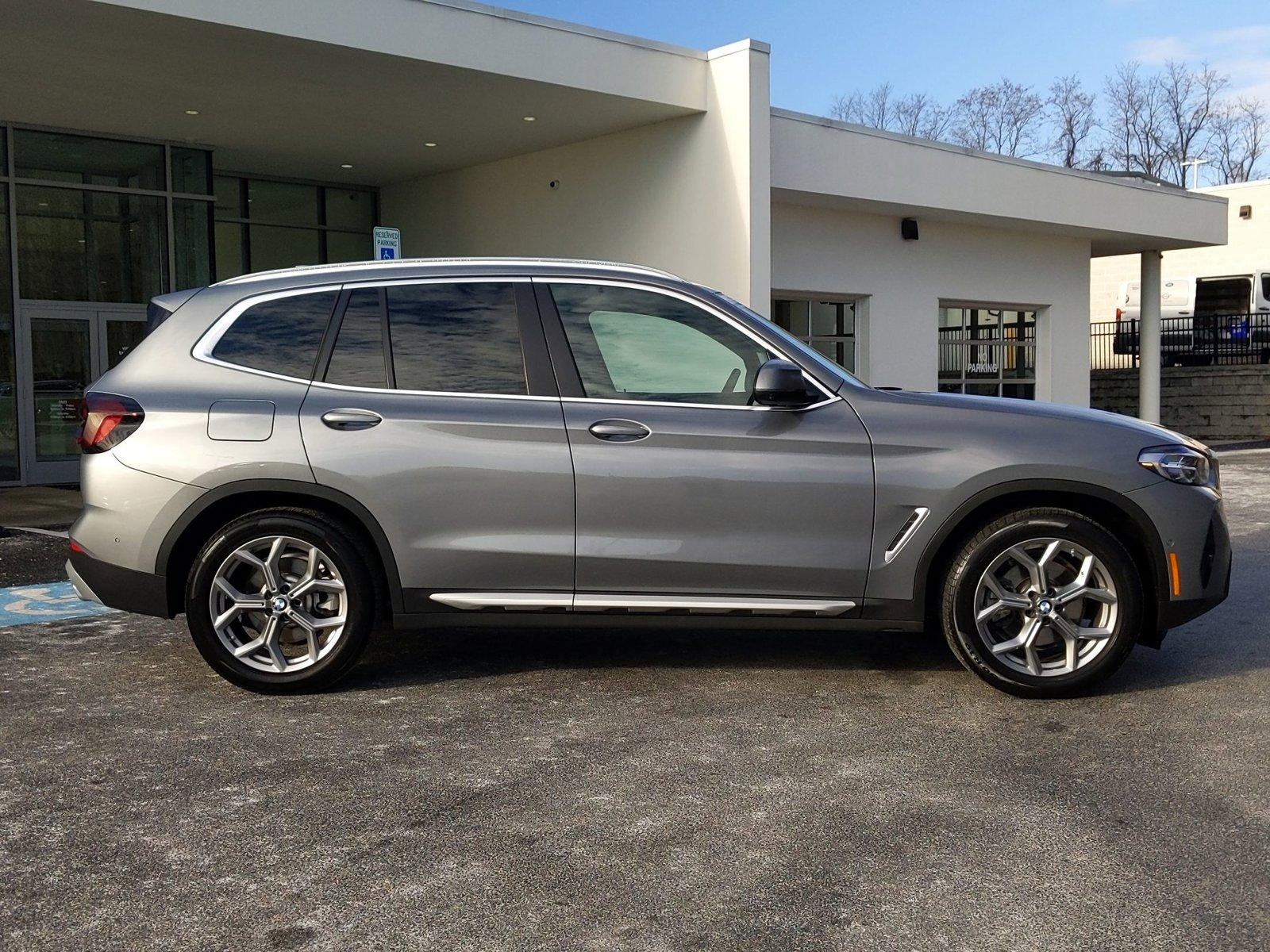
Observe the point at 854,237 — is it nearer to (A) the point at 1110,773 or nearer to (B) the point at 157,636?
(B) the point at 157,636

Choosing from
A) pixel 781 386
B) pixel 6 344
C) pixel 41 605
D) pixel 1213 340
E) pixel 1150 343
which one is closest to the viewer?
pixel 781 386

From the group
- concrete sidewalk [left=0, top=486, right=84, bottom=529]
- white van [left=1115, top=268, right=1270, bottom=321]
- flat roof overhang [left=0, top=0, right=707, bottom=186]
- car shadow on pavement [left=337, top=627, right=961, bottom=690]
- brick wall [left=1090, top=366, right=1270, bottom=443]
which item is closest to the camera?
car shadow on pavement [left=337, top=627, right=961, bottom=690]

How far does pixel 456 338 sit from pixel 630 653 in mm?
1854

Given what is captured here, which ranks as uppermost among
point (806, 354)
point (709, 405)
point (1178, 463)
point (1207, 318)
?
point (1207, 318)

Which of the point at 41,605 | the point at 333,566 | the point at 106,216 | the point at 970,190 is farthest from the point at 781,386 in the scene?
the point at 970,190

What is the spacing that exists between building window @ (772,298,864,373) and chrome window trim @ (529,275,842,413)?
45.9 feet

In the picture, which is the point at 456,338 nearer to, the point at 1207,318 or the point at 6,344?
the point at 6,344

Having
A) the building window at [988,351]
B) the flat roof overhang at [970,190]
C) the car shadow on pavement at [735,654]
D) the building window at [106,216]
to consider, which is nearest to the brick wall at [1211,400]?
the flat roof overhang at [970,190]

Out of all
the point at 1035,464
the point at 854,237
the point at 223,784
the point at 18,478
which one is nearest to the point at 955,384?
the point at 854,237

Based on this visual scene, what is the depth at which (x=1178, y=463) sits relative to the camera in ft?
17.5

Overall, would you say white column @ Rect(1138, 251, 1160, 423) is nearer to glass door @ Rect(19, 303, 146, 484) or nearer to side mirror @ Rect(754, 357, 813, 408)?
glass door @ Rect(19, 303, 146, 484)

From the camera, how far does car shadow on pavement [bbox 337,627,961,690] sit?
19.4 feet

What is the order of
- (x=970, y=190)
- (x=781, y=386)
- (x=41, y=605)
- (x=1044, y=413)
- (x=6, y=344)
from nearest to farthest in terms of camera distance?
(x=781, y=386), (x=1044, y=413), (x=41, y=605), (x=6, y=344), (x=970, y=190)

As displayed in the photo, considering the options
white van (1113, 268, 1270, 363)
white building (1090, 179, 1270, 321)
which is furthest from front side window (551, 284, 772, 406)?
white building (1090, 179, 1270, 321)
